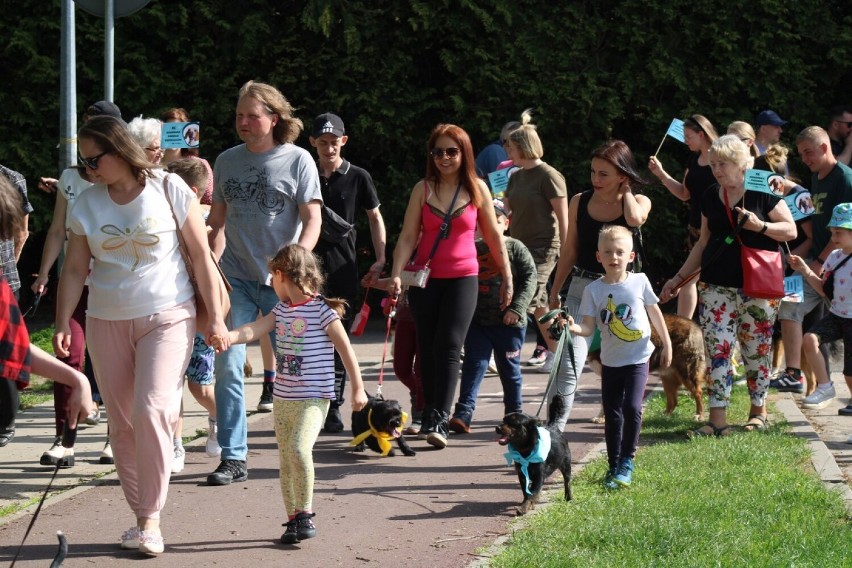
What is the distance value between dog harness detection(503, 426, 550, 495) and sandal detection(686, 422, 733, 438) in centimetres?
222

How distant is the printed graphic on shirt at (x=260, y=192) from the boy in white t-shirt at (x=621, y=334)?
6.09ft

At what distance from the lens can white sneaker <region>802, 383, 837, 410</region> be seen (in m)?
9.52

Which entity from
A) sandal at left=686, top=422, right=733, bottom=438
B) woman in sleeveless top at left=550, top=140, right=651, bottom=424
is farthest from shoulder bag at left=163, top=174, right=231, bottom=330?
sandal at left=686, top=422, right=733, bottom=438

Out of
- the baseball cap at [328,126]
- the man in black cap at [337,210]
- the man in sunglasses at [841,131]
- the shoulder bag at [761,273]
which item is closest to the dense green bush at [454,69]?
the man in sunglasses at [841,131]

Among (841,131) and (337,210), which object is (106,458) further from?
(841,131)

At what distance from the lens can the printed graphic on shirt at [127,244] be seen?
5551 mm

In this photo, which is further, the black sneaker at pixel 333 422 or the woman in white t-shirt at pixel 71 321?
the black sneaker at pixel 333 422

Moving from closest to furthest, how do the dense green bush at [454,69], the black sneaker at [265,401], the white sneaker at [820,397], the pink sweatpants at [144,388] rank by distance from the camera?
the pink sweatpants at [144,388] < the black sneaker at [265,401] < the white sneaker at [820,397] < the dense green bush at [454,69]

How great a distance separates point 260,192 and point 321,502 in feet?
6.11

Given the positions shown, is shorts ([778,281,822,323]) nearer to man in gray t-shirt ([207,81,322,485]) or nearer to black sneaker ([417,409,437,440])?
black sneaker ([417,409,437,440])

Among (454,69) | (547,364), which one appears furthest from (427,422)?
(454,69)

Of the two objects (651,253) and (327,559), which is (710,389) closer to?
(327,559)

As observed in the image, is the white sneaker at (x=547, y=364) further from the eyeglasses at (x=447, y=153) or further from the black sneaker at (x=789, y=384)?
the eyeglasses at (x=447, y=153)

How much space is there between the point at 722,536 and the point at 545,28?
29.9 feet
